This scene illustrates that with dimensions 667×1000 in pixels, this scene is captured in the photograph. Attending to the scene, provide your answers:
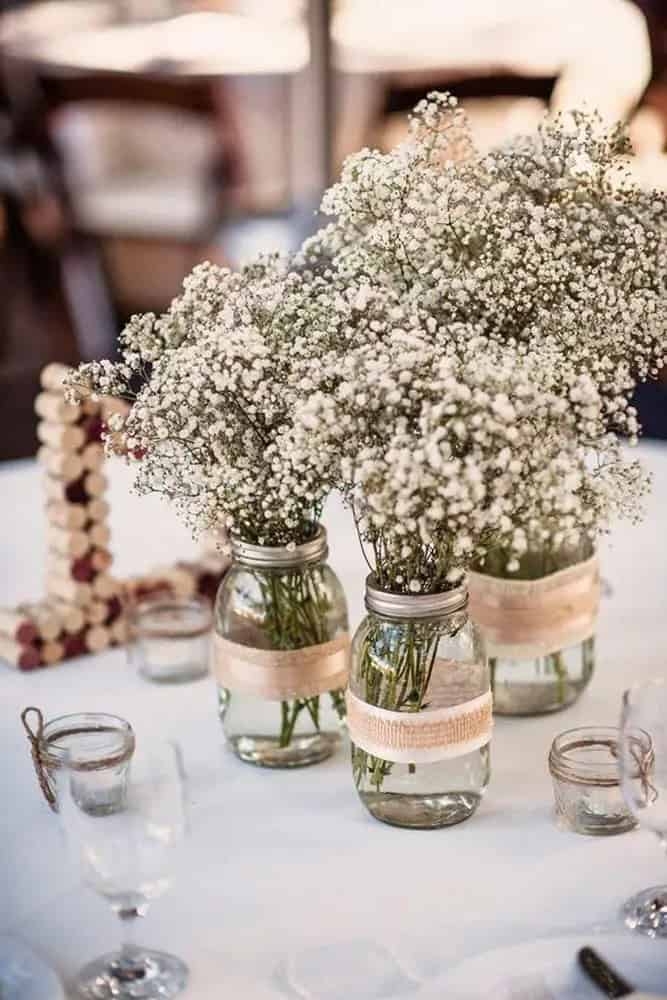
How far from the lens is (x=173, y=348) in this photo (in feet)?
5.08

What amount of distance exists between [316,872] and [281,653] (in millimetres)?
259

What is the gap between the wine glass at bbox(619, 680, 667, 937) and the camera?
4.07ft

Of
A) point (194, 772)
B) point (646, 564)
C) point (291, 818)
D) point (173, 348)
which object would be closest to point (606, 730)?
point (291, 818)

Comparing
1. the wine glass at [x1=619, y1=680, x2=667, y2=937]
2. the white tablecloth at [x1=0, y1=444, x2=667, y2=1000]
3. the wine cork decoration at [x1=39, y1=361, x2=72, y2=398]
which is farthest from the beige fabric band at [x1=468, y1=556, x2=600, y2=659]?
the wine cork decoration at [x1=39, y1=361, x2=72, y2=398]

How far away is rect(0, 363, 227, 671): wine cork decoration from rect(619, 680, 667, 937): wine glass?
0.89 metres

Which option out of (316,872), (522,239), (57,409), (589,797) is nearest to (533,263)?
(522,239)

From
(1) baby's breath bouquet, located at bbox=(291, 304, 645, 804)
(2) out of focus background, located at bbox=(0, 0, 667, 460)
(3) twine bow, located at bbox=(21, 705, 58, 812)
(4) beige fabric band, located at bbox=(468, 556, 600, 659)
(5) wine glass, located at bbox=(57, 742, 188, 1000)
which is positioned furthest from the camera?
(2) out of focus background, located at bbox=(0, 0, 667, 460)

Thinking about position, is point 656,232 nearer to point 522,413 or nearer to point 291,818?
point 522,413

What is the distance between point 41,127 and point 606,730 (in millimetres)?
5981

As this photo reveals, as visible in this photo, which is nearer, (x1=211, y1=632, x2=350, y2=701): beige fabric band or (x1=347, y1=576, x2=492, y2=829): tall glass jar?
(x1=347, y1=576, x2=492, y2=829): tall glass jar

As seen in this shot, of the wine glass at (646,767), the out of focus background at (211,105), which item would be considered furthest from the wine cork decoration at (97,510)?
the out of focus background at (211,105)

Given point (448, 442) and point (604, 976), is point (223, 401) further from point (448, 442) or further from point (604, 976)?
point (604, 976)

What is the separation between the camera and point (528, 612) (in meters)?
1.65

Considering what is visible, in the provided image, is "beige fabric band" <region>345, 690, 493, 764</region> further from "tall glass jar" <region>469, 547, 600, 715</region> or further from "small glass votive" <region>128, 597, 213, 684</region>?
"small glass votive" <region>128, 597, 213, 684</region>
